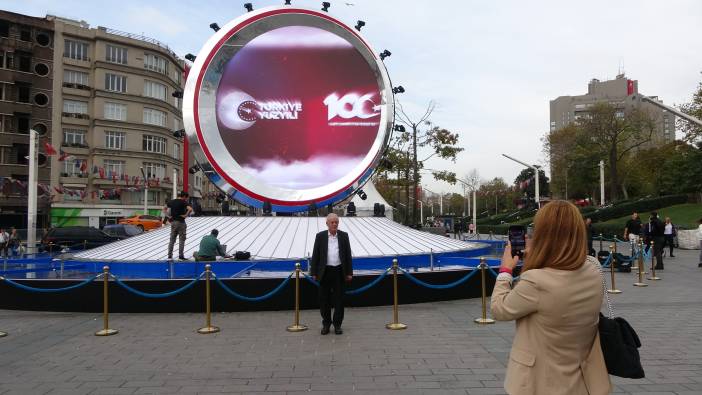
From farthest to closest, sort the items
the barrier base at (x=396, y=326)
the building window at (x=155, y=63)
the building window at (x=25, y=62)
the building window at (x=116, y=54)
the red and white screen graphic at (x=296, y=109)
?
1. the building window at (x=155, y=63)
2. the building window at (x=116, y=54)
3. the building window at (x=25, y=62)
4. the red and white screen graphic at (x=296, y=109)
5. the barrier base at (x=396, y=326)

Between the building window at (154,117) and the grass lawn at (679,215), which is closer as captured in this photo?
the grass lawn at (679,215)

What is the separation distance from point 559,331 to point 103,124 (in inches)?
1966

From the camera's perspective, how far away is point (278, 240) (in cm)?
1307

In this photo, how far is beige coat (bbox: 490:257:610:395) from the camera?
2.43 meters

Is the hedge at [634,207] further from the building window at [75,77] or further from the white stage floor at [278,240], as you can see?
the building window at [75,77]

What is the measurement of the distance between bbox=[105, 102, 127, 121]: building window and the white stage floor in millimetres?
36543

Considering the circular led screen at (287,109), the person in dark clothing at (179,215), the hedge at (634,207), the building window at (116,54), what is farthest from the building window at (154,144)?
the person in dark clothing at (179,215)

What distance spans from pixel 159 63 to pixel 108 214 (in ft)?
50.7

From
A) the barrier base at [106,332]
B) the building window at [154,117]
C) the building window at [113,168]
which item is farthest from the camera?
the building window at [154,117]

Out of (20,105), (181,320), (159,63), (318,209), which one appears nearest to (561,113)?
(159,63)

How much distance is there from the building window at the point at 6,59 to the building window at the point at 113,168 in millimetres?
10674

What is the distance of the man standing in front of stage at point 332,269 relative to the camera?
7.41 m

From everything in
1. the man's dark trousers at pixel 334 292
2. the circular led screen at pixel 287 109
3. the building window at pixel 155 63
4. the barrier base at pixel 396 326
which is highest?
the building window at pixel 155 63

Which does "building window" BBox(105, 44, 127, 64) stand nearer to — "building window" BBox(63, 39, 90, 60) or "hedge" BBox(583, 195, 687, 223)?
"building window" BBox(63, 39, 90, 60)
